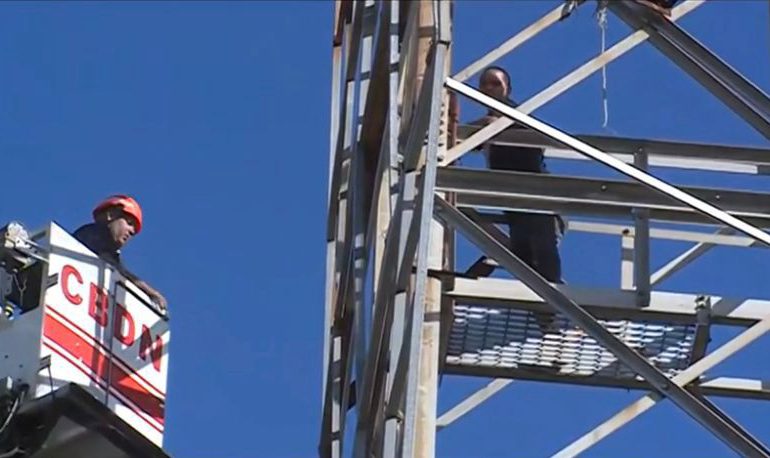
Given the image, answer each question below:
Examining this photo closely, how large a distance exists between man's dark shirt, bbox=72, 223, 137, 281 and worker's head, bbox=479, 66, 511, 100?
329 cm

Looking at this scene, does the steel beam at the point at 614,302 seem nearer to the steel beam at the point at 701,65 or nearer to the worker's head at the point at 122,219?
the steel beam at the point at 701,65

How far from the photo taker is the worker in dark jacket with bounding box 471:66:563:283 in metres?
12.9

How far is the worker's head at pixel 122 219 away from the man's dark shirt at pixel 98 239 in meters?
0.04

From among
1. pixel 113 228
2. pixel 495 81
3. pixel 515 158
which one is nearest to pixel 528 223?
pixel 515 158

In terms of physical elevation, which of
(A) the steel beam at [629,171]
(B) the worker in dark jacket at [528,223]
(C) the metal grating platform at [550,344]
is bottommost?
(C) the metal grating platform at [550,344]

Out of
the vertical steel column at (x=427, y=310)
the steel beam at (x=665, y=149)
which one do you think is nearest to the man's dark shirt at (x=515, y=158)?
the steel beam at (x=665, y=149)

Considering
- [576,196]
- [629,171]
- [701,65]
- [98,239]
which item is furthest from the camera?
[98,239]

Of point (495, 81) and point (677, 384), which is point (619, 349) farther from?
point (495, 81)

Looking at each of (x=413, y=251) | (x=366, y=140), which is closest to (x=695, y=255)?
(x=366, y=140)

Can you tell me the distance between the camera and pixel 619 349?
11086 mm

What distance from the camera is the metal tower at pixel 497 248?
1120cm

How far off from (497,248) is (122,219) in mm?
5253

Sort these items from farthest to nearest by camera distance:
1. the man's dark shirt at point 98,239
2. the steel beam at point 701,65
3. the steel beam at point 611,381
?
the man's dark shirt at point 98,239 → the steel beam at point 611,381 → the steel beam at point 701,65

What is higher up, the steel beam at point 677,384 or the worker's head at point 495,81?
the worker's head at point 495,81
